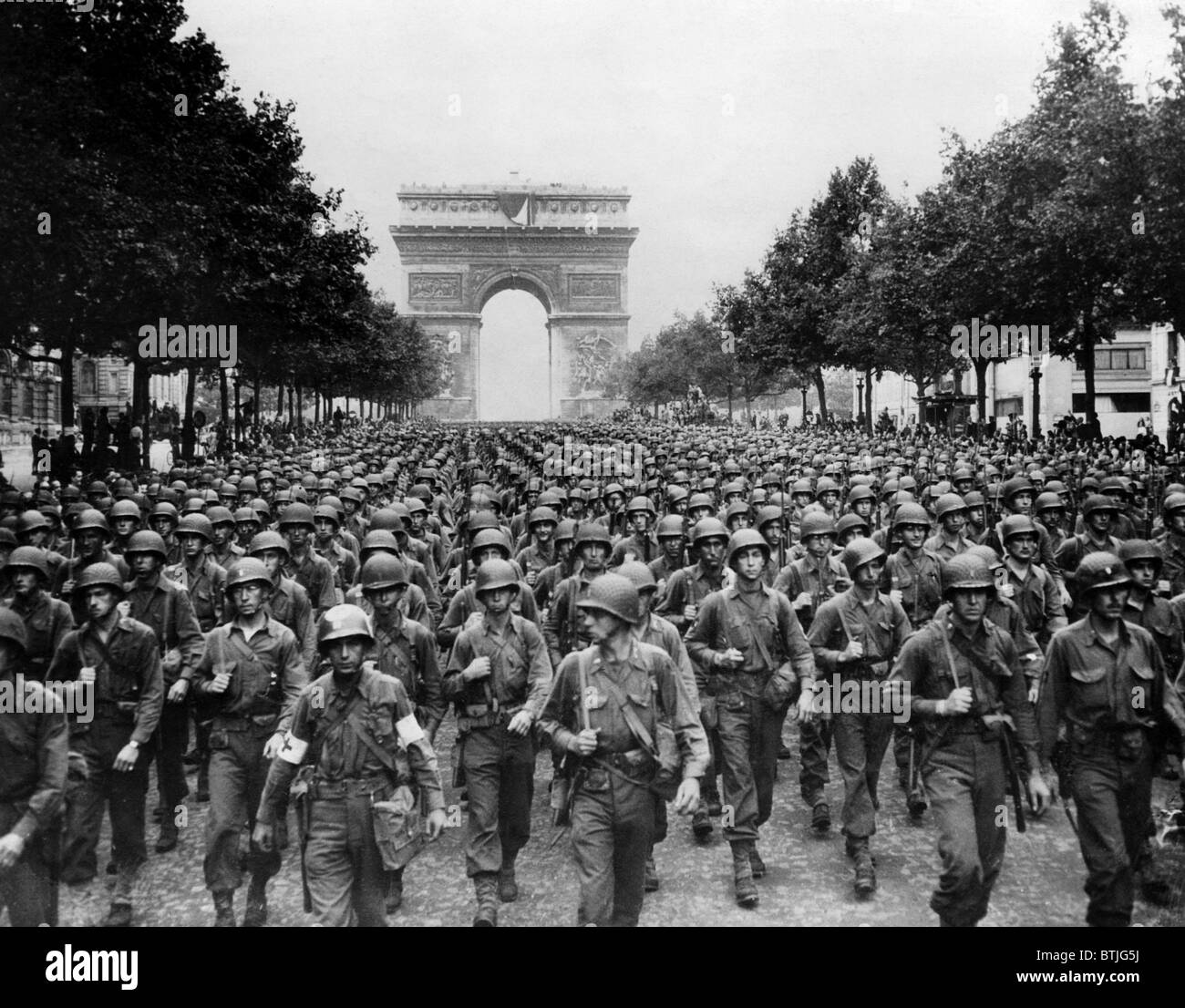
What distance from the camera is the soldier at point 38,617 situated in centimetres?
697

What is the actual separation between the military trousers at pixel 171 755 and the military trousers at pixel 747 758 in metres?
3.54

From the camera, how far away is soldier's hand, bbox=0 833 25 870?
15.4 ft

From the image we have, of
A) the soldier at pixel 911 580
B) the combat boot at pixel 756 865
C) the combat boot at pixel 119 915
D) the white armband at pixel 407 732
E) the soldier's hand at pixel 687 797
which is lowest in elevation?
the combat boot at pixel 119 915

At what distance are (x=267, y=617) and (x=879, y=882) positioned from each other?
12.7 feet

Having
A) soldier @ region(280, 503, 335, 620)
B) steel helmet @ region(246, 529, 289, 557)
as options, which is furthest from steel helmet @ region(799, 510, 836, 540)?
steel helmet @ region(246, 529, 289, 557)

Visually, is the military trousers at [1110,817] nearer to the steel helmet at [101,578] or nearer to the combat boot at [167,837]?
the steel helmet at [101,578]

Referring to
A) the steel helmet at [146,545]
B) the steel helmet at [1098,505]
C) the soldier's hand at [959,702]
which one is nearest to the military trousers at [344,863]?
the soldier's hand at [959,702]

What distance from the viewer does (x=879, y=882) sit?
6.37 m

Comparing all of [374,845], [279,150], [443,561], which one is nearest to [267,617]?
[374,845]

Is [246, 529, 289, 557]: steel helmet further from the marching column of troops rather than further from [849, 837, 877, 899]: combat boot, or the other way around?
[849, 837, 877, 899]: combat boot

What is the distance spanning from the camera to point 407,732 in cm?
509

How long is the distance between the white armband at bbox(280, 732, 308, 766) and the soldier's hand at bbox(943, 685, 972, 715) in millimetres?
3107

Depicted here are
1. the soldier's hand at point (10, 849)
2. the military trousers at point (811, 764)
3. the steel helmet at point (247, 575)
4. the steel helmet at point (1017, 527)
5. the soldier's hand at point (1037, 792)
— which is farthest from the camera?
the steel helmet at point (1017, 527)
